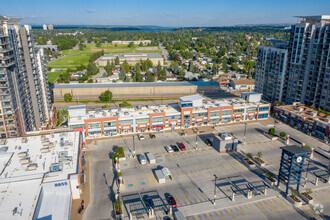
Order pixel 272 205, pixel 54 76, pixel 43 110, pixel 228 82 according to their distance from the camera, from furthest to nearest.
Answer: pixel 54 76 → pixel 228 82 → pixel 43 110 → pixel 272 205

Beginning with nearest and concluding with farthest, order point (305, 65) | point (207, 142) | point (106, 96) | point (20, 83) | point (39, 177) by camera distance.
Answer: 1. point (39, 177)
2. point (20, 83)
3. point (207, 142)
4. point (305, 65)
5. point (106, 96)

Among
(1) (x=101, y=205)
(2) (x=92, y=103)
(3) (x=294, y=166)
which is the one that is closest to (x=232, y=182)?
(3) (x=294, y=166)

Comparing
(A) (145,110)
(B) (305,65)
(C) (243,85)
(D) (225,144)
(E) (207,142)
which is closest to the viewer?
(D) (225,144)

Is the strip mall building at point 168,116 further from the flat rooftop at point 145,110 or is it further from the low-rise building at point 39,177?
the low-rise building at point 39,177

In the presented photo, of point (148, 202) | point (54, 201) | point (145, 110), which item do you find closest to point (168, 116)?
point (145, 110)

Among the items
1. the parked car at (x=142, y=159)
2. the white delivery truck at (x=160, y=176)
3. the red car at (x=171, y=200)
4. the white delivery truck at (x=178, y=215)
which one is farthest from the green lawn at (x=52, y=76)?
the white delivery truck at (x=178, y=215)

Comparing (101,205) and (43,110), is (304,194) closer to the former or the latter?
(101,205)

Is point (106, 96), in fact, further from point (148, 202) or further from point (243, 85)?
point (243, 85)
